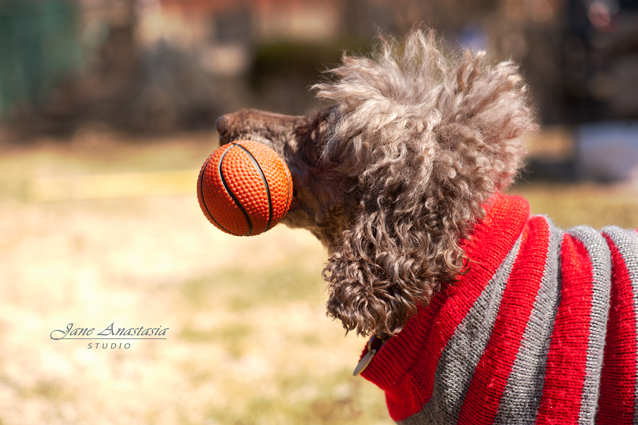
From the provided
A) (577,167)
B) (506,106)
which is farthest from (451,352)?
(577,167)

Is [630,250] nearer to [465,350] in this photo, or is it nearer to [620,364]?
[620,364]

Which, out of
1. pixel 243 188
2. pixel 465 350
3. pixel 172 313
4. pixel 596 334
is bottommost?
pixel 172 313

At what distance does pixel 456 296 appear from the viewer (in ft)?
5.80

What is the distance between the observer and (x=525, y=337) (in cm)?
167

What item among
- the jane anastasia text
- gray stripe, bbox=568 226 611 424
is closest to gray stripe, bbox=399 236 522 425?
gray stripe, bbox=568 226 611 424

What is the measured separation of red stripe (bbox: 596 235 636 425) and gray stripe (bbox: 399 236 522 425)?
1.07ft

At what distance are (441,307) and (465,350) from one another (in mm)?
151

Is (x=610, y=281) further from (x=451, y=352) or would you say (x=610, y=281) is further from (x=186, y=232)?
(x=186, y=232)

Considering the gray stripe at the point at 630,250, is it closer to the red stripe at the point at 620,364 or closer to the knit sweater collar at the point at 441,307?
the red stripe at the point at 620,364

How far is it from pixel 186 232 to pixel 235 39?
1200cm

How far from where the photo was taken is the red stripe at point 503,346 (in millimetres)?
1660

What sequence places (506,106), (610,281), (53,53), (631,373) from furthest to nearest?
(53,53)
(506,106)
(610,281)
(631,373)

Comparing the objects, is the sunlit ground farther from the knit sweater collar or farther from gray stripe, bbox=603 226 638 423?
gray stripe, bbox=603 226 638 423

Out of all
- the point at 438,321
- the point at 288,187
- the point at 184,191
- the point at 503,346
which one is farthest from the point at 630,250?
the point at 184,191
